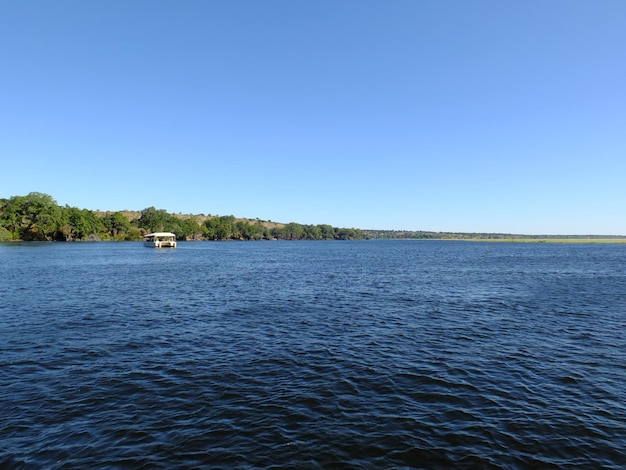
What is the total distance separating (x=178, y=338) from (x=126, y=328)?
5.36m

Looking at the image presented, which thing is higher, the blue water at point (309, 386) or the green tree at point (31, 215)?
the green tree at point (31, 215)

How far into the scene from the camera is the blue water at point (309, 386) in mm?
11789

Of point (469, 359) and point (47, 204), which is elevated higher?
point (47, 204)

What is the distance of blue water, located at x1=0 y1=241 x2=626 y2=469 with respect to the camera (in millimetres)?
11789

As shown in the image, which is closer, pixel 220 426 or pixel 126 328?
pixel 220 426

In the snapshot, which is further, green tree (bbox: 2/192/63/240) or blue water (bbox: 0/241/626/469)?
green tree (bbox: 2/192/63/240)

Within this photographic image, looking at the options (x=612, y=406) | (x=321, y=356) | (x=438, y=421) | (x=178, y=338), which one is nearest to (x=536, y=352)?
(x=612, y=406)

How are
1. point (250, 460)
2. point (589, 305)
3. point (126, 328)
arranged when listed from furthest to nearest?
point (589, 305) < point (126, 328) < point (250, 460)

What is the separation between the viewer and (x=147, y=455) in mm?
11422

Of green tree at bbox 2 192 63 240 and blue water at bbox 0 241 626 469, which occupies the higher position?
green tree at bbox 2 192 63 240

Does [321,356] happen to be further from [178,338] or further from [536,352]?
[536,352]

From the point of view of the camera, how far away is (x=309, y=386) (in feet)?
55.1

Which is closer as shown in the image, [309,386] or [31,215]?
[309,386]

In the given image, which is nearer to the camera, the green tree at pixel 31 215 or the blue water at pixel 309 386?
the blue water at pixel 309 386
